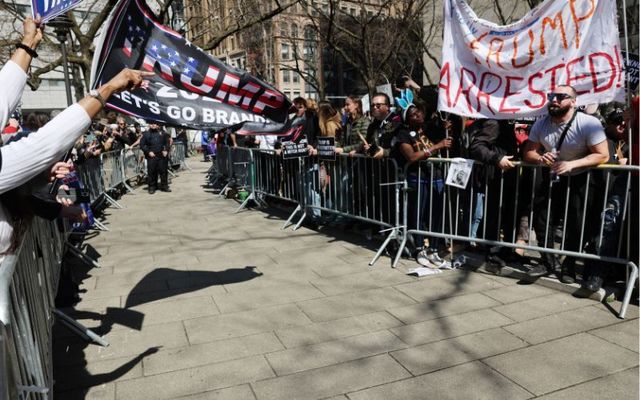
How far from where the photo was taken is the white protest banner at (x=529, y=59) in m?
4.37

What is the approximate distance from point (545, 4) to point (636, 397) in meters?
3.52

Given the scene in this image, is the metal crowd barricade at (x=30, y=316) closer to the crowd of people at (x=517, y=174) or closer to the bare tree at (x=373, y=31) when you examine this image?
the crowd of people at (x=517, y=174)

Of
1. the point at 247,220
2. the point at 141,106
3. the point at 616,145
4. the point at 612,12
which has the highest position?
the point at 612,12

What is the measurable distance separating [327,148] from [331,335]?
371 cm

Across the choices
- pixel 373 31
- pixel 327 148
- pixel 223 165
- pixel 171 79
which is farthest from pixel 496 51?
pixel 373 31

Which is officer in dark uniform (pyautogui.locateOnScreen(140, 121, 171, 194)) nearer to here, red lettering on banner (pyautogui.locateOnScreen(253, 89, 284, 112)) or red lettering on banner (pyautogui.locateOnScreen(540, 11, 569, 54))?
red lettering on banner (pyautogui.locateOnScreen(253, 89, 284, 112))

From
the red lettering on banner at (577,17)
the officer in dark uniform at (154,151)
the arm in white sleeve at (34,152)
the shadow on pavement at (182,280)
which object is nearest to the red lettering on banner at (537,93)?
the red lettering on banner at (577,17)

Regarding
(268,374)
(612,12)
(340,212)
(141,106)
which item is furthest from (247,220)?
(612,12)

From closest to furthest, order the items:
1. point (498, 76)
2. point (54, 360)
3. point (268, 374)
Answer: point (268, 374), point (54, 360), point (498, 76)

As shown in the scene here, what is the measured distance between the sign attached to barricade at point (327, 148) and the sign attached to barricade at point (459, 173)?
208cm

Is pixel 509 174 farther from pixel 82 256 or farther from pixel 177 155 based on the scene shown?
pixel 177 155

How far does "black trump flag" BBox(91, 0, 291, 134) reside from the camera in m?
4.12

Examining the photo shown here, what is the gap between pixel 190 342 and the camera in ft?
12.9

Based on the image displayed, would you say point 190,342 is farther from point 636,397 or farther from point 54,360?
point 636,397
